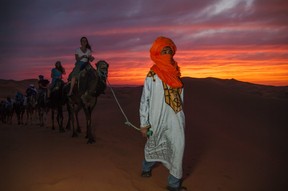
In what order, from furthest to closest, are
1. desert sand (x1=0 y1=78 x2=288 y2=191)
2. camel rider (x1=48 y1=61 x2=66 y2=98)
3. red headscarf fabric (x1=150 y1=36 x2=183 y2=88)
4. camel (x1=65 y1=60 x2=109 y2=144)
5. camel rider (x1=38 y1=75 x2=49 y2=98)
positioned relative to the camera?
1. camel rider (x1=38 y1=75 x2=49 y2=98)
2. camel rider (x1=48 y1=61 x2=66 y2=98)
3. camel (x1=65 y1=60 x2=109 y2=144)
4. desert sand (x1=0 y1=78 x2=288 y2=191)
5. red headscarf fabric (x1=150 y1=36 x2=183 y2=88)

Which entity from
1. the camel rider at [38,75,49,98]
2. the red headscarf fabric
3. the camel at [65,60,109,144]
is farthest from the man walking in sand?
the camel rider at [38,75,49,98]

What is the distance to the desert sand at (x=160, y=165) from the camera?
20.7 feet

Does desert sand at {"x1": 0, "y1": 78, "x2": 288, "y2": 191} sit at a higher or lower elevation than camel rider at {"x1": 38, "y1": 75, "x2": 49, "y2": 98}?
lower

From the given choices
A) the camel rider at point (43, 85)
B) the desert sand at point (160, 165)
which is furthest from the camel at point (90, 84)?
the camel rider at point (43, 85)

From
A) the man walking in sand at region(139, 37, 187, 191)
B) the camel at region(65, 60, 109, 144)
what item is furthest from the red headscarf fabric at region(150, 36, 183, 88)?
the camel at region(65, 60, 109, 144)

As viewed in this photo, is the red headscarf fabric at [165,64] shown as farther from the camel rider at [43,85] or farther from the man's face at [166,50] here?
the camel rider at [43,85]

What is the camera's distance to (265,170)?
838 cm

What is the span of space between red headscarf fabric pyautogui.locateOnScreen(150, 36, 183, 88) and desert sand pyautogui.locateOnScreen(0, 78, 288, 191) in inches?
76.5

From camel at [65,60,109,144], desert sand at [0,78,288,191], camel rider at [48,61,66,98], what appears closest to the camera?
desert sand at [0,78,288,191]

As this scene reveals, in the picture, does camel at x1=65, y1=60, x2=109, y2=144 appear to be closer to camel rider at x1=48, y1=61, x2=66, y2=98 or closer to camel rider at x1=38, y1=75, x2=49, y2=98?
camel rider at x1=48, y1=61, x2=66, y2=98

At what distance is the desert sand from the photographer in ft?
20.7

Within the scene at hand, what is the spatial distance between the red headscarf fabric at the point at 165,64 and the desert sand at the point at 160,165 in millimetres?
1944

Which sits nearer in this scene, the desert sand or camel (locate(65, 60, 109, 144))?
the desert sand

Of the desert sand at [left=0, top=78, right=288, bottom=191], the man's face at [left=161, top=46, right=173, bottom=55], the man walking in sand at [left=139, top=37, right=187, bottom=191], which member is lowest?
the desert sand at [left=0, top=78, right=288, bottom=191]
